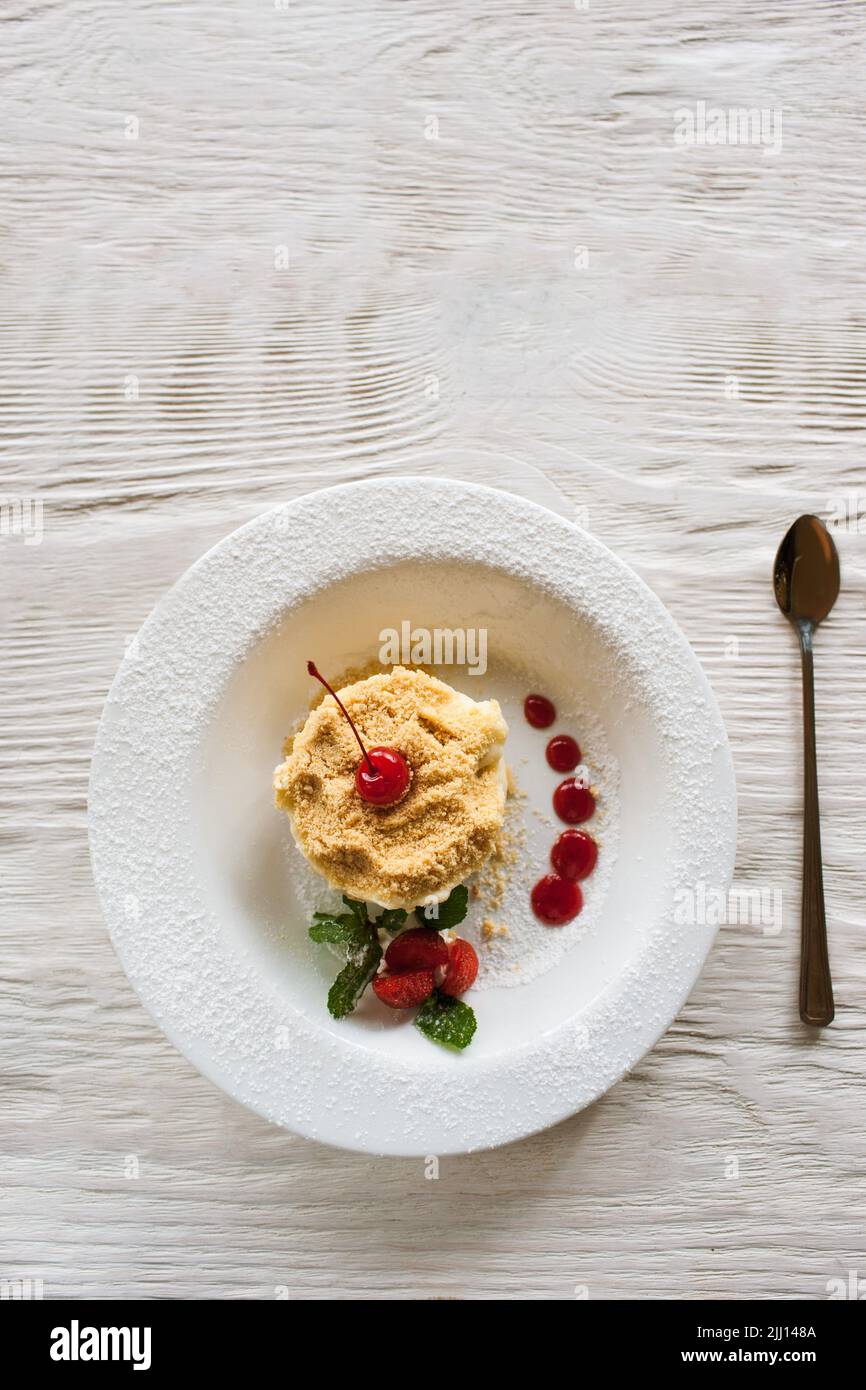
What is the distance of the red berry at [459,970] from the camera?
6.32 feet

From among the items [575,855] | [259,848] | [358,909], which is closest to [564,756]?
[575,855]

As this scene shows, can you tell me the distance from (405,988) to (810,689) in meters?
1.01

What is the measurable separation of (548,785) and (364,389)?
920 mm

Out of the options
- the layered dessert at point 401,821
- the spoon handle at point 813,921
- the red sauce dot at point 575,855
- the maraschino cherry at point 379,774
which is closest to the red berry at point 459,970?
the layered dessert at point 401,821

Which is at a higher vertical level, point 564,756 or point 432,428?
point 432,428

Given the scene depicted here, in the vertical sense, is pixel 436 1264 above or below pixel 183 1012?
below

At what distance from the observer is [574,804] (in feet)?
6.59

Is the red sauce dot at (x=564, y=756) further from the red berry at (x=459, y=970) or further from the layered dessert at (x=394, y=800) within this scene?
the red berry at (x=459, y=970)

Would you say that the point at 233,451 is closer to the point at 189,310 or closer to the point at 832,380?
the point at 189,310

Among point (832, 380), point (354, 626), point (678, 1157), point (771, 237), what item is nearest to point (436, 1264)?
point (678, 1157)

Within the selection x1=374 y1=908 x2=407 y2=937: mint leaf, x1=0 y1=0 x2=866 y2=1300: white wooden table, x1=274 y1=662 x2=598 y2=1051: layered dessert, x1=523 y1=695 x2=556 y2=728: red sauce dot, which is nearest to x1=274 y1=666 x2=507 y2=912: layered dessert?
x1=274 y1=662 x2=598 y2=1051: layered dessert

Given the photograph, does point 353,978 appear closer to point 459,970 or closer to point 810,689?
point 459,970

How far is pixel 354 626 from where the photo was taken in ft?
6.51

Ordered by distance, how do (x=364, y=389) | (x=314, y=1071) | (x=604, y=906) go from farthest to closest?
1. (x=364, y=389)
2. (x=604, y=906)
3. (x=314, y=1071)
